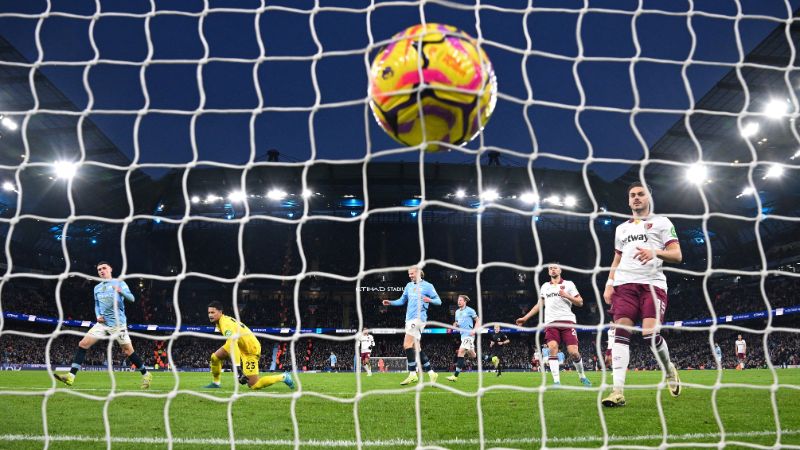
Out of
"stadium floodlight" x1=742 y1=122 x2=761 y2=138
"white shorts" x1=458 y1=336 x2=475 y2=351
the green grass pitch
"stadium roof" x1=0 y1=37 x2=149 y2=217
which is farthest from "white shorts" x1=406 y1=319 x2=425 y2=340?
"stadium floodlight" x1=742 y1=122 x2=761 y2=138

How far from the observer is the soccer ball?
3182 mm

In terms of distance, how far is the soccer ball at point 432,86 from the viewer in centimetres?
318

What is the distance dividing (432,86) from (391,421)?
9.85 ft

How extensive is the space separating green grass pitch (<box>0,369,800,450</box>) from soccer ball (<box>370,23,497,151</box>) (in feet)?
5.01

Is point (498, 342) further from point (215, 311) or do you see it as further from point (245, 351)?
point (215, 311)

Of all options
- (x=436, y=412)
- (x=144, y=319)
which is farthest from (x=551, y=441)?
(x=144, y=319)

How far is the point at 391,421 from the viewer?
15.6ft

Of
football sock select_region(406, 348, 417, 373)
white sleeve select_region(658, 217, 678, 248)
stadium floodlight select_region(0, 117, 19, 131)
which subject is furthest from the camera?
stadium floodlight select_region(0, 117, 19, 131)

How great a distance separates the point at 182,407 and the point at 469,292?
104ft

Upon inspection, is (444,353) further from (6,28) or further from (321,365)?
(6,28)

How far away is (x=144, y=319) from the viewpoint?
33312 millimetres

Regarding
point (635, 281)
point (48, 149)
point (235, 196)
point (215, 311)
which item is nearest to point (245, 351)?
point (215, 311)

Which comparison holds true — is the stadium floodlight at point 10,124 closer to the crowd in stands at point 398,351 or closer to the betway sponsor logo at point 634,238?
the crowd in stands at point 398,351

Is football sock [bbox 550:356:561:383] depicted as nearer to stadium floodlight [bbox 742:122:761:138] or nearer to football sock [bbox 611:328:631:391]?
football sock [bbox 611:328:631:391]
